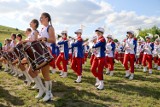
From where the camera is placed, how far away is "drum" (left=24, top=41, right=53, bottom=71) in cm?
680

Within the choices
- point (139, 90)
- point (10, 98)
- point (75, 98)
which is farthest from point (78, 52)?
point (10, 98)

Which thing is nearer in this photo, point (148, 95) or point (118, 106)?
point (118, 106)

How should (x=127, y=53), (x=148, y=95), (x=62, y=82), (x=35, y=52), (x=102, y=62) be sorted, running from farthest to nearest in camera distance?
(x=127, y=53) < (x=62, y=82) < (x=102, y=62) < (x=148, y=95) < (x=35, y=52)

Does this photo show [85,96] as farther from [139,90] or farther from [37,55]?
[139,90]

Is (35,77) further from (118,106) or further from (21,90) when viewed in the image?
(118,106)

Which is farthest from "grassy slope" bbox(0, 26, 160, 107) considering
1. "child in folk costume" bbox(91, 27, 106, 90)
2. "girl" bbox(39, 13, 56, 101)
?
"child in folk costume" bbox(91, 27, 106, 90)

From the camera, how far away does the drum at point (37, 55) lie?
680 cm

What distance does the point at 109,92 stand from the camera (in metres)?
8.99

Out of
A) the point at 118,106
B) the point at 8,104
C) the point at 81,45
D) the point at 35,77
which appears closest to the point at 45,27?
the point at 35,77

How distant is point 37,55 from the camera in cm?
682

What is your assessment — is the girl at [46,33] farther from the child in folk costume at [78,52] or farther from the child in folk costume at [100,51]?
the child in folk costume at [78,52]

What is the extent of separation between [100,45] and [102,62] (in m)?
0.63

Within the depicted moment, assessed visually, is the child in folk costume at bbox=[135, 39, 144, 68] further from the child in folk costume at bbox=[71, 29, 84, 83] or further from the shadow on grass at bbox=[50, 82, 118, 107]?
the shadow on grass at bbox=[50, 82, 118, 107]

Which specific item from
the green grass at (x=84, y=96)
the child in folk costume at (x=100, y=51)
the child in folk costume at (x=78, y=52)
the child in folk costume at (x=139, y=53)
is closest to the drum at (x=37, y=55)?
the green grass at (x=84, y=96)
